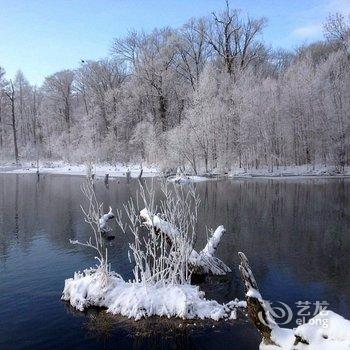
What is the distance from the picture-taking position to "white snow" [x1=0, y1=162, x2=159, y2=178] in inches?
1754

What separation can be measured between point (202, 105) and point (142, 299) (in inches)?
1326

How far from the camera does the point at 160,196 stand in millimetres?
28203

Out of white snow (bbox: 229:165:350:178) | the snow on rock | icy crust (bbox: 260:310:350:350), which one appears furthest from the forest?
icy crust (bbox: 260:310:350:350)

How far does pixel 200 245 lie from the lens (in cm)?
1545

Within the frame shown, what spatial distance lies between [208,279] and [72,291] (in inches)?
147

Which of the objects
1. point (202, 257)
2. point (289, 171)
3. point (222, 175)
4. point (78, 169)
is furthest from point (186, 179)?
point (202, 257)

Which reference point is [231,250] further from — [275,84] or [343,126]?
[275,84]

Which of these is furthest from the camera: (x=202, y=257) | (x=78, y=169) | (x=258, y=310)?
(x=78, y=169)

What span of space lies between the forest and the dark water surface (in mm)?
11817

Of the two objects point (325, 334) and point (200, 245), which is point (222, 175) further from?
point (325, 334)

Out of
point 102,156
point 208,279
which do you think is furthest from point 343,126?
point 208,279

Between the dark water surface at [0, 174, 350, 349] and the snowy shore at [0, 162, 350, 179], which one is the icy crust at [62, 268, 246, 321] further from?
the snowy shore at [0, 162, 350, 179]

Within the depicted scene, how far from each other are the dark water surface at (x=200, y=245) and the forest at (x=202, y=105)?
1182 cm

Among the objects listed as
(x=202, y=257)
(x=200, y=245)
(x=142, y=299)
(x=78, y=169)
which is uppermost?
(x=78, y=169)
